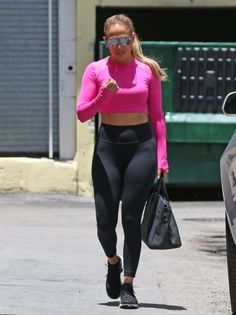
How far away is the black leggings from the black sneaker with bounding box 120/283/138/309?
10 cm

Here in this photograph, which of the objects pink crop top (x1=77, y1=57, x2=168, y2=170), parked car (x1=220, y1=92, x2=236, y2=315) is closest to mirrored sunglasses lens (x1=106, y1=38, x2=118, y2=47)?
pink crop top (x1=77, y1=57, x2=168, y2=170)

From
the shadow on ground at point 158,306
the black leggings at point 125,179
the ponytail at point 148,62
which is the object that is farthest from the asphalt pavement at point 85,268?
the ponytail at point 148,62

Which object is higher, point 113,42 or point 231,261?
point 113,42

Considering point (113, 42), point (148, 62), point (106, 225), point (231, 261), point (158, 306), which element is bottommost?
point (158, 306)

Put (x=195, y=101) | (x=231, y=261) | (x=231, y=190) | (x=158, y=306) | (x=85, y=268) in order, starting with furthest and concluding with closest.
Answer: (x=195, y=101) < (x=85, y=268) < (x=158, y=306) < (x=231, y=261) < (x=231, y=190)

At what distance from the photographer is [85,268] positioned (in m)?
7.37

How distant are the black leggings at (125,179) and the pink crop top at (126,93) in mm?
114

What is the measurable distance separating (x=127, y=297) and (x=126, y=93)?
136 cm

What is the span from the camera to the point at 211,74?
1169 cm

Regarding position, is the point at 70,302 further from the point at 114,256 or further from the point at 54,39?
the point at 54,39

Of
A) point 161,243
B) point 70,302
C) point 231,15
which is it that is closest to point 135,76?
point 161,243

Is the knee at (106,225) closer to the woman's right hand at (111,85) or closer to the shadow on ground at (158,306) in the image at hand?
the shadow on ground at (158,306)

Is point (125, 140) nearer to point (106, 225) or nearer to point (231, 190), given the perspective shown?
point (106, 225)

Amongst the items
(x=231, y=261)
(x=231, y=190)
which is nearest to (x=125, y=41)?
(x=231, y=190)
